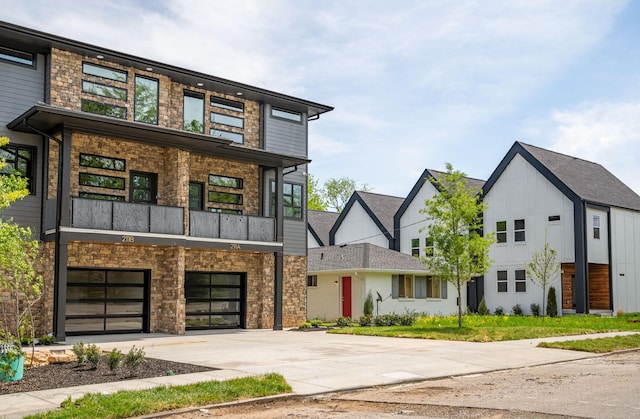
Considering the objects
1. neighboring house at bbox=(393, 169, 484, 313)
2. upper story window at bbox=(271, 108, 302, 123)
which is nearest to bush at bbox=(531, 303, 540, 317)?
neighboring house at bbox=(393, 169, 484, 313)

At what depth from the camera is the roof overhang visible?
64.6 feet

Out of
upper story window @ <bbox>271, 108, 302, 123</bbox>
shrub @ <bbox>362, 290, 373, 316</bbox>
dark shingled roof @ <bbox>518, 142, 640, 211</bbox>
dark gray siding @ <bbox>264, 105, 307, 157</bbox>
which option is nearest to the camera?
dark gray siding @ <bbox>264, 105, 307, 157</bbox>

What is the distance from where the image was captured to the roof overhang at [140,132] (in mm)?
19703

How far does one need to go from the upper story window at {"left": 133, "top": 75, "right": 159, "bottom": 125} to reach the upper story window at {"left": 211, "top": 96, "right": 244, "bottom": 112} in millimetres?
2568

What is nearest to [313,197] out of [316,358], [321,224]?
[321,224]

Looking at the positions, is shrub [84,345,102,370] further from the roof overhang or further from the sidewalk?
the roof overhang

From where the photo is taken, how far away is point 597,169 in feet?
134

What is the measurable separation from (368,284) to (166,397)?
75.8 feet

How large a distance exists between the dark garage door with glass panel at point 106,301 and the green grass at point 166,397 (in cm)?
1238

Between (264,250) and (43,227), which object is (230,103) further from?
(43,227)

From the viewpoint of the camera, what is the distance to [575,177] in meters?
36.8

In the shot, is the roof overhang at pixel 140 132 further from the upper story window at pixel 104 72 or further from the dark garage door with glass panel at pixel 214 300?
the dark garage door with glass panel at pixel 214 300

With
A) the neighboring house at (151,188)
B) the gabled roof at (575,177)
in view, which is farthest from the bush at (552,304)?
the neighboring house at (151,188)

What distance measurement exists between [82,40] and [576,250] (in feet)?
81.2
